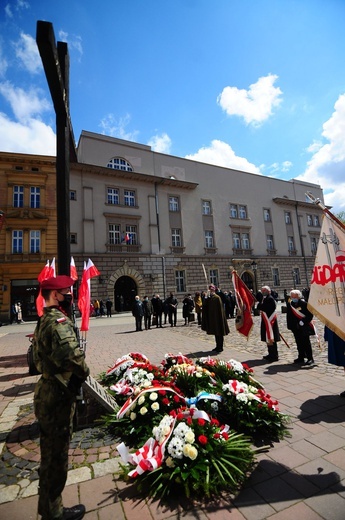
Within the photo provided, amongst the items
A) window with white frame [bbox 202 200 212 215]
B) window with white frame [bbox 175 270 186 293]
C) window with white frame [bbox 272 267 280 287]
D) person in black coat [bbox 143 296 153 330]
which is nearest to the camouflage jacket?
person in black coat [bbox 143 296 153 330]

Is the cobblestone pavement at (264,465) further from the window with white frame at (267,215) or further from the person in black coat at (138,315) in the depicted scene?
the window with white frame at (267,215)

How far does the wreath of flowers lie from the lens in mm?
2420

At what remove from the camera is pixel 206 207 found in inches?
1246

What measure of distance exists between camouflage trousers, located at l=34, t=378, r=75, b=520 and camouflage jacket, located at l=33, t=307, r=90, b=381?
0.13 metres

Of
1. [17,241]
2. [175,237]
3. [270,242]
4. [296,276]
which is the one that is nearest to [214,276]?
[175,237]

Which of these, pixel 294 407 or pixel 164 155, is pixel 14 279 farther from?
pixel 294 407

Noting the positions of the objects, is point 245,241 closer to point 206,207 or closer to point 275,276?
point 275,276

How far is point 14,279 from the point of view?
2227 cm

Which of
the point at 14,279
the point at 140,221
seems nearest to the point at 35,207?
the point at 14,279

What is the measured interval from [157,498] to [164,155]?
1199 inches

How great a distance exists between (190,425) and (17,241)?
79.0ft

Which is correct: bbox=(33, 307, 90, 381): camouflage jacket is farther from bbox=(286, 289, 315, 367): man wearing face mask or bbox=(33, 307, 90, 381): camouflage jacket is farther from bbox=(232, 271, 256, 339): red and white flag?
bbox=(232, 271, 256, 339): red and white flag

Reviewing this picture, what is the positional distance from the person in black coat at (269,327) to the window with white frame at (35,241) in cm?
2123

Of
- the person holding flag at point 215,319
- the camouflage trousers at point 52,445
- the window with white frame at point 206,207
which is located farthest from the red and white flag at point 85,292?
the window with white frame at point 206,207
